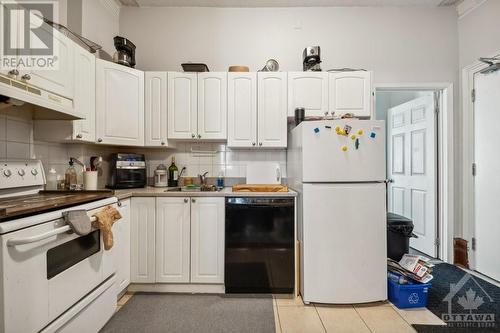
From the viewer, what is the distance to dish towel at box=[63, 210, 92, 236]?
1200mm

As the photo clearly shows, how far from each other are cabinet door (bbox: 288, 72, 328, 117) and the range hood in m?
1.84

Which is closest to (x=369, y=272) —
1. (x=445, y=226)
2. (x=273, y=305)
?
(x=273, y=305)

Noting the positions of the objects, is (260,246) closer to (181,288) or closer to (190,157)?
(181,288)

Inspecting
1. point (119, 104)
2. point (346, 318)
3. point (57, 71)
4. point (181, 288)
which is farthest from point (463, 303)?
point (57, 71)

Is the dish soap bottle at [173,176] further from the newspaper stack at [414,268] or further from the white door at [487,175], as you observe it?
the white door at [487,175]

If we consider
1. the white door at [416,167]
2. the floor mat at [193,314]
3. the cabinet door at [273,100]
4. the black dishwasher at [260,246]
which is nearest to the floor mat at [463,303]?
the white door at [416,167]

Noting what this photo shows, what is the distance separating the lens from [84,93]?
1922mm

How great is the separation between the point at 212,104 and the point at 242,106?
0.31 m

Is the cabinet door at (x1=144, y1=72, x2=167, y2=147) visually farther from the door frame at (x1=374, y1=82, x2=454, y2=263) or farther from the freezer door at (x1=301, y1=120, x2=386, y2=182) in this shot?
the door frame at (x1=374, y1=82, x2=454, y2=263)

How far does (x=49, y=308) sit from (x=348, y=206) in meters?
1.91

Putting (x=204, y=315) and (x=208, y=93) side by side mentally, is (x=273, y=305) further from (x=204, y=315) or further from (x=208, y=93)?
(x=208, y=93)

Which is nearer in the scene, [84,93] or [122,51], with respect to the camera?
[84,93]

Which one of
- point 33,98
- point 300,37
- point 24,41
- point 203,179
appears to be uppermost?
point 300,37

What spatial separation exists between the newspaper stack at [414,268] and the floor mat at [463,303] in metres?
0.25
